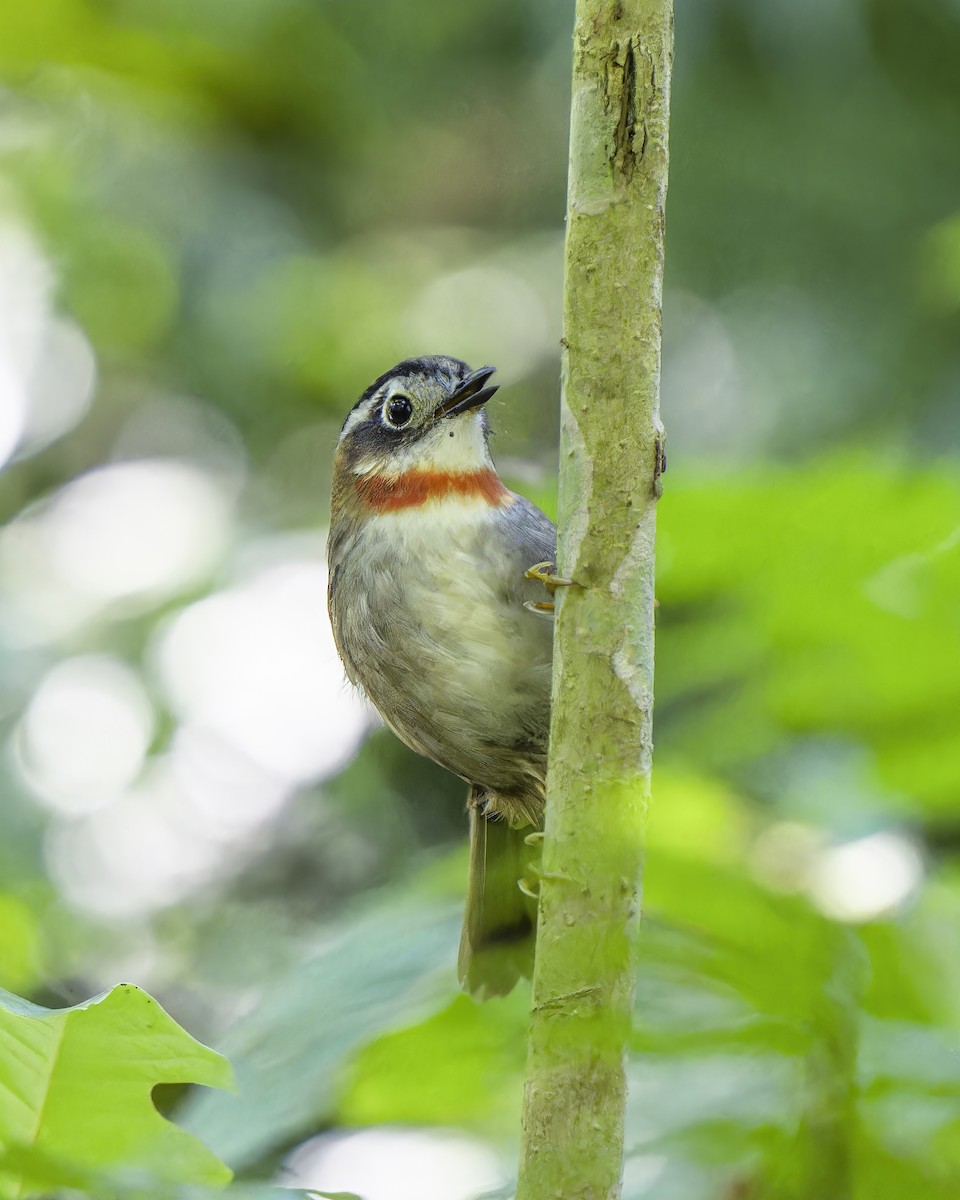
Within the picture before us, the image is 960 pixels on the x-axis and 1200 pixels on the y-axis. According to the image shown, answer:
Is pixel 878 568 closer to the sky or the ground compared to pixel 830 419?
closer to the ground

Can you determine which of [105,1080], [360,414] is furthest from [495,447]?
[105,1080]

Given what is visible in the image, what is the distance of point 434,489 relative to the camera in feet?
9.97

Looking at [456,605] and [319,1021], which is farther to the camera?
[456,605]

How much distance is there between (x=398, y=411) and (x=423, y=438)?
11 centimetres

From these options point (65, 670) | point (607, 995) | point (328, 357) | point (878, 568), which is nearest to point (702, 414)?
point (328, 357)

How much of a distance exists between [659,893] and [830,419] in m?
3.45

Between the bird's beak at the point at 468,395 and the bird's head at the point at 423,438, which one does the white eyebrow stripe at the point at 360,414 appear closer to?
the bird's head at the point at 423,438

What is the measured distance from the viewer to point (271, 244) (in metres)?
5.48

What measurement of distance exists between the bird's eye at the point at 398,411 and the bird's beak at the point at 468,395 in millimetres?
82

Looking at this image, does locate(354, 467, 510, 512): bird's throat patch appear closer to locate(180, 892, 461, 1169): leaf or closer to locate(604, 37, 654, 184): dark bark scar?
locate(180, 892, 461, 1169): leaf

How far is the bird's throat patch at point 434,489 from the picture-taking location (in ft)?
9.95

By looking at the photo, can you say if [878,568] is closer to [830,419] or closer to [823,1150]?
[823,1150]

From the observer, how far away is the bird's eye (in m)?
3.17

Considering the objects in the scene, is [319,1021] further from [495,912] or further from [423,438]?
[423,438]
